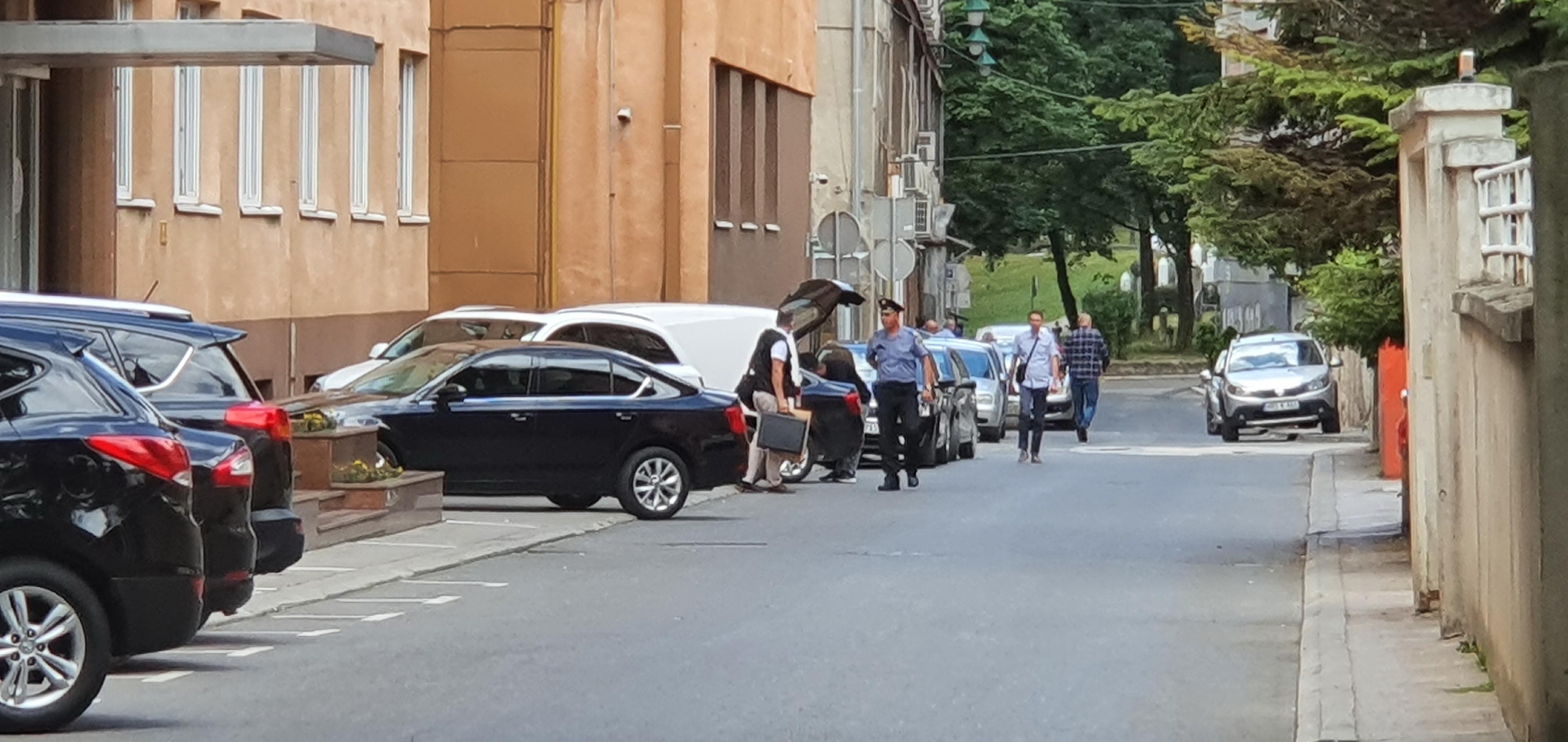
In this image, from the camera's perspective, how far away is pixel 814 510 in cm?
2545

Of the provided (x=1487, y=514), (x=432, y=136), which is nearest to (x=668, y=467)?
(x=1487, y=514)

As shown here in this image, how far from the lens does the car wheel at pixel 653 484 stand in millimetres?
24062

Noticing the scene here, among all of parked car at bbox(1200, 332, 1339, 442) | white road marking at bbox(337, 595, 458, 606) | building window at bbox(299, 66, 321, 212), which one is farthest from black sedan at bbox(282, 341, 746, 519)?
parked car at bbox(1200, 332, 1339, 442)

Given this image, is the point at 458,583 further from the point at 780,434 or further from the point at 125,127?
the point at 780,434

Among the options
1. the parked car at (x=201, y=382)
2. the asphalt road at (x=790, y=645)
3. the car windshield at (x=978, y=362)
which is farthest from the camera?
the car windshield at (x=978, y=362)

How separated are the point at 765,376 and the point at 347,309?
574 cm

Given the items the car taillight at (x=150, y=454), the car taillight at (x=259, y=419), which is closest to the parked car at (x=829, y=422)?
the car taillight at (x=259, y=419)

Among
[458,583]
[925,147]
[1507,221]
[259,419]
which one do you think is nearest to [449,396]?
[458,583]

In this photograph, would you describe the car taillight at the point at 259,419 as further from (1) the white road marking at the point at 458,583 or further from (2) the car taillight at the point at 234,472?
(1) the white road marking at the point at 458,583

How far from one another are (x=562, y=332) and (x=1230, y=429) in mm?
17261

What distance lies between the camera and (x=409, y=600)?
16906mm

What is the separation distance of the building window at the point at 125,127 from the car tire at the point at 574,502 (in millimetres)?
4413

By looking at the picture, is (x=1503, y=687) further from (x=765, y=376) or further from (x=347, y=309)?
(x=347, y=309)

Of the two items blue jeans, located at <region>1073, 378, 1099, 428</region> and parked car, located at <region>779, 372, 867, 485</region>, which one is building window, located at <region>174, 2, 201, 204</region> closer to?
parked car, located at <region>779, 372, 867, 485</region>
